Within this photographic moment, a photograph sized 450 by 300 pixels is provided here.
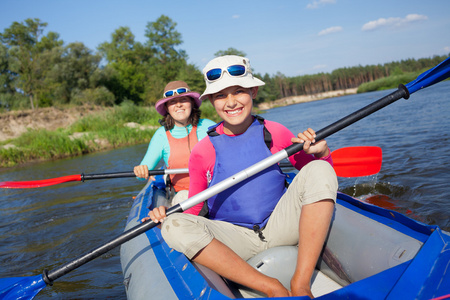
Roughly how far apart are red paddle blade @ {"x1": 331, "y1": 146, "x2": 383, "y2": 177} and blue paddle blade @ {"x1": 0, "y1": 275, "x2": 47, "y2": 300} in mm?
2625

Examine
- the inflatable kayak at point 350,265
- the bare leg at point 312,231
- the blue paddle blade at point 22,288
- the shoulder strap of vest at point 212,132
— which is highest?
the shoulder strap of vest at point 212,132

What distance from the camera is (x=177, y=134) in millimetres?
3344

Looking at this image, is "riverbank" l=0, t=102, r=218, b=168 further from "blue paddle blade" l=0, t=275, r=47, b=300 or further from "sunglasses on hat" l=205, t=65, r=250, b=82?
"sunglasses on hat" l=205, t=65, r=250, b=82

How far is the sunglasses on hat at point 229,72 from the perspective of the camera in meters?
1.81

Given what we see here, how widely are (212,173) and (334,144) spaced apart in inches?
262

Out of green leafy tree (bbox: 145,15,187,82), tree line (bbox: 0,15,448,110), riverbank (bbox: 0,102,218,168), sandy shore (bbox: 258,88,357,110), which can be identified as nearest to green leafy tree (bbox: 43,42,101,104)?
tree line (bbox: 0,15,448,110)

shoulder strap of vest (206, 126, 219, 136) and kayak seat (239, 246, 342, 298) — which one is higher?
shoulder strap of vest (206, 126, 219, 136)

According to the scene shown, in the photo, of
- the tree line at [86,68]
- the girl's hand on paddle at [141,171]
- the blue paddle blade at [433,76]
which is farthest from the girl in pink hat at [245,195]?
the tree line at [86,68]

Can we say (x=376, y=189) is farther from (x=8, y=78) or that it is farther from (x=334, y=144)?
(x=8, y=78)

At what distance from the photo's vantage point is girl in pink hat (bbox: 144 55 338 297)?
4.97 feet

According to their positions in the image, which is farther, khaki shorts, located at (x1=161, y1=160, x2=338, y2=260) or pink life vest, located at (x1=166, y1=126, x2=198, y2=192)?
pink life vest, located at (x1=166, y1=126, x2=198, y2=192)

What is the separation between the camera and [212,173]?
6.50ft

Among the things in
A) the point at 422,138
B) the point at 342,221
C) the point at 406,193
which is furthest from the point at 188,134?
the point at 422,138

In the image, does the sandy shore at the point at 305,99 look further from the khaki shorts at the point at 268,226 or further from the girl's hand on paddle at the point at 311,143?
the khaki shorts at the point at 268,226
